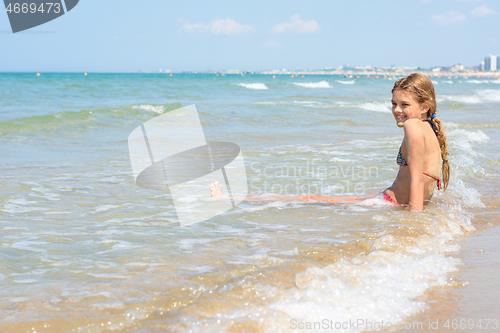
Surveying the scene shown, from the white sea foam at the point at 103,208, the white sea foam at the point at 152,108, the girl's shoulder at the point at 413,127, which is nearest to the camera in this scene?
the girl's shoulder at the point at 413,127

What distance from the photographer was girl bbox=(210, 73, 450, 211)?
3.83 m

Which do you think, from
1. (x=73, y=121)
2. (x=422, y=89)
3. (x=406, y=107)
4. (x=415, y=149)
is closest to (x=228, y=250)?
(x=415, y=149)

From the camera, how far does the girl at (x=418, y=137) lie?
12.6 feet

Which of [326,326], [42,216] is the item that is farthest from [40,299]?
[42,216]

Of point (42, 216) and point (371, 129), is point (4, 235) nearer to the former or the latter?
point (42, 216)

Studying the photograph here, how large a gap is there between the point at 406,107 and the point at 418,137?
1.01ft

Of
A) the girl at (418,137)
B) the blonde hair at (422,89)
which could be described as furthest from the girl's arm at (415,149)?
the blonde hair at (422,89)

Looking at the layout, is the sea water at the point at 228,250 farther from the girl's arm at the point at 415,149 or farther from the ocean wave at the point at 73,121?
the ocean wave at the point at 73,121

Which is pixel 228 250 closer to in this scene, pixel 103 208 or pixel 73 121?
pixel 103 208

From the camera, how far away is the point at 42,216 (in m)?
Result: 4.30

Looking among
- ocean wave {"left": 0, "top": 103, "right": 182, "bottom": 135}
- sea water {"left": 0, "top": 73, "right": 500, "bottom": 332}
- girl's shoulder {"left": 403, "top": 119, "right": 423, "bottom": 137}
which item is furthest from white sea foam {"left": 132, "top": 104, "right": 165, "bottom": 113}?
girl's shoulder {"left": 403, "top": 119, "right": 423, "bottom": 137}

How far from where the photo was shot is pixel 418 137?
381cm

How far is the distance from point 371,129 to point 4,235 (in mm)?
10554

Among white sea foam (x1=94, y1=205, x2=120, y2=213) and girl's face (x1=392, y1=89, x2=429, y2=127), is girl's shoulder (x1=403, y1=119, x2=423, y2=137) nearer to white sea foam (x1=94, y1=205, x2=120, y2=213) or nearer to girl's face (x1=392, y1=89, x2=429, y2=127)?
girl's face (x1=392, y1=89, x2=429, y2=127)
